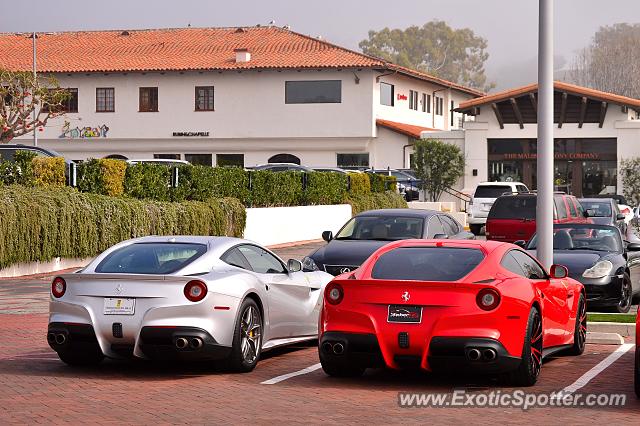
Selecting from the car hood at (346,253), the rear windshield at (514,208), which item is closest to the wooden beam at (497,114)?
the rear windshield at (514,208)

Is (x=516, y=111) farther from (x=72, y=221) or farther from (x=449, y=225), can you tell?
(x=449, y=225)

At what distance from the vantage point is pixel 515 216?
3030cm

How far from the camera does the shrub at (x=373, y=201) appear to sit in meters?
43.2

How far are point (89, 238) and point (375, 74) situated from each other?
129 ft

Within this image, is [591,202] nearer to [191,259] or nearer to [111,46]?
[191,259]

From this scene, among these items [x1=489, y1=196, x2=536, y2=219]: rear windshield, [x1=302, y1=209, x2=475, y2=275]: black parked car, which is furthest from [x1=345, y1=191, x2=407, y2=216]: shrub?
[x1=302, y1=209, x2=475, y2=275]: black parked car

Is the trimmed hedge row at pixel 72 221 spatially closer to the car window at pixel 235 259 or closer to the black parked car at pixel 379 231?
the black parked car at pixel 379 231

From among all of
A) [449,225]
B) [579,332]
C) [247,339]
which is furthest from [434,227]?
[247,339]

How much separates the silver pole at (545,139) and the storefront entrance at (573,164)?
4170cm

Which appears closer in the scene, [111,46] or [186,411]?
[186,411]

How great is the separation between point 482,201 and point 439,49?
133 m

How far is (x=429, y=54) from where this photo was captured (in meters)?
170

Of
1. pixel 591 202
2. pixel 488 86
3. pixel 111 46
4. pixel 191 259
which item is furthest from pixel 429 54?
pixel 191 259

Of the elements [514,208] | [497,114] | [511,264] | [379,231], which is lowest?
[511,264]
